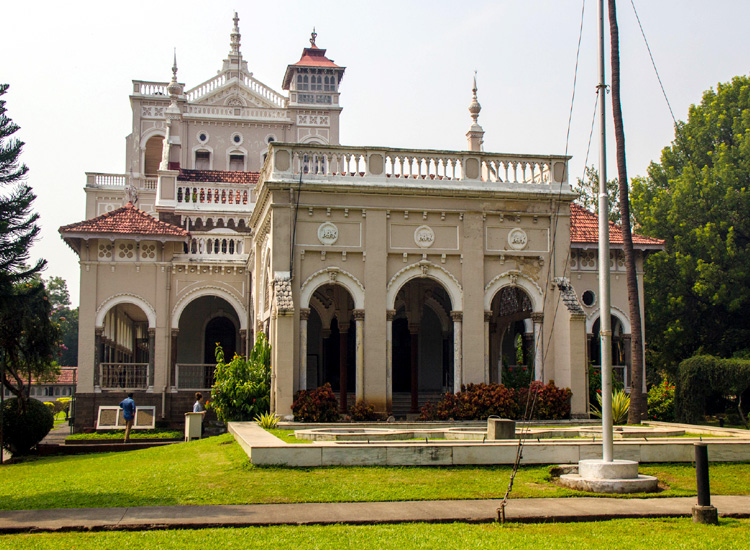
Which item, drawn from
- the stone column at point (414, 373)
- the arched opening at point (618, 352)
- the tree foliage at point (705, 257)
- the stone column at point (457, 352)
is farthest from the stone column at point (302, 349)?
the tree foliage at point (705, 257)

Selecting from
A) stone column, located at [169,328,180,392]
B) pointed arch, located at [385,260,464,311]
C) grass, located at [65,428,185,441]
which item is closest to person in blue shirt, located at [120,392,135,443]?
grass, located at [65,428,185,441]

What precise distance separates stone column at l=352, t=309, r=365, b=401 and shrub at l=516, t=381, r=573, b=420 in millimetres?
4029

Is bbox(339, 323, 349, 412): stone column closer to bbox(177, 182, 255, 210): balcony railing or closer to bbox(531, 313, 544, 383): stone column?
bbox(531, 313, 544, 383): stone column

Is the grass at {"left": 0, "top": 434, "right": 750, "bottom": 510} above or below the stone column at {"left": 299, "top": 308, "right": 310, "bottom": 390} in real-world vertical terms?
below

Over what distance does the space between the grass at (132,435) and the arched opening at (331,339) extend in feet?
16.9

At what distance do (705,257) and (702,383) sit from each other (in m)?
7.69

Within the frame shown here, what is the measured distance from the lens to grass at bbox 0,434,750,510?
38.1ft

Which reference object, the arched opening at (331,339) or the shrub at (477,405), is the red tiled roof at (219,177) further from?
the shrub at (477,405)

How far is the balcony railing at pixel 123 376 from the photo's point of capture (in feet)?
89.1

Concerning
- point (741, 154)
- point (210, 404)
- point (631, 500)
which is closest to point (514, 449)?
point (631, 500)

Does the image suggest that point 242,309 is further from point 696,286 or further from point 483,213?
point 696,286

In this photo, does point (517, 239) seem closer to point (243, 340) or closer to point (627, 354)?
point (627, 354)

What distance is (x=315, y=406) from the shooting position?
20359mm

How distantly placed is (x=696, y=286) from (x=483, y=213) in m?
14.4
